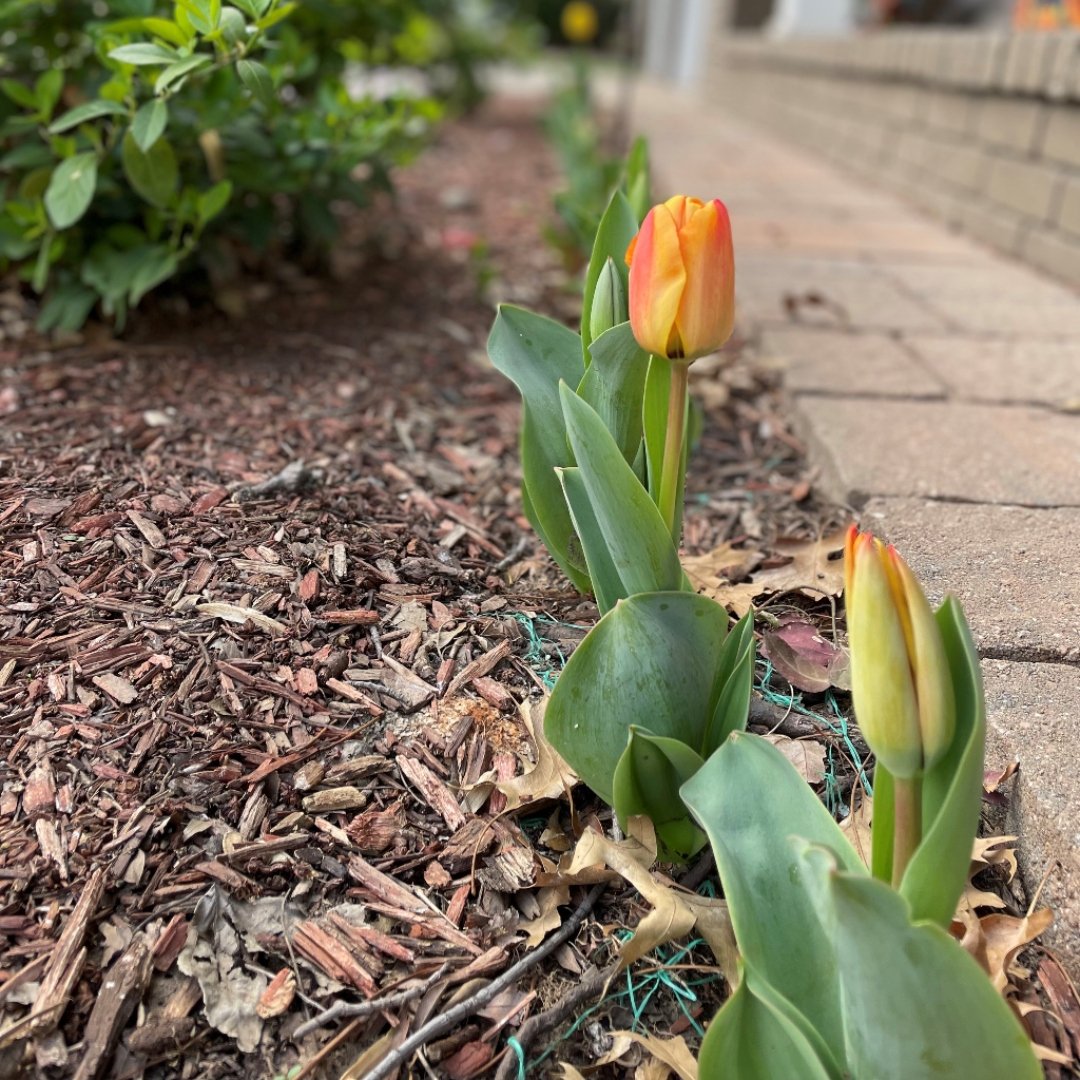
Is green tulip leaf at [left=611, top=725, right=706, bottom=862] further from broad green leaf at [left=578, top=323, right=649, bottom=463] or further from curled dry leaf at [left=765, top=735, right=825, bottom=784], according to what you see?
broad green leaf at [left=578, top=323, right=649, bottom=463]

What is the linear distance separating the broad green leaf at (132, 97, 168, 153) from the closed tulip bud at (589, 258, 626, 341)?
36.1 inches

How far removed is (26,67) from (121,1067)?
2.25 metres

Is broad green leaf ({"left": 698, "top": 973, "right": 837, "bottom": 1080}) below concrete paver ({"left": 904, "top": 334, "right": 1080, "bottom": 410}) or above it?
below

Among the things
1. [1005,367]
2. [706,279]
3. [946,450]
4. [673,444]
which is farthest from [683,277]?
[1005,367]

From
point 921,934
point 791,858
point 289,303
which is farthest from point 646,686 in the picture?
point 289,303

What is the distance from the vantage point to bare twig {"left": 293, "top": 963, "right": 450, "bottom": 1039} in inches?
37.8

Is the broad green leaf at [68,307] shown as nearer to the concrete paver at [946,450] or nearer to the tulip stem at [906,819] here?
the concrete paver at [946,450]

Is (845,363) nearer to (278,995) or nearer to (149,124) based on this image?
(149,124)

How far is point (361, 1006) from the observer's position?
971mm

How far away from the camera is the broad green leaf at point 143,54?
1531 mm

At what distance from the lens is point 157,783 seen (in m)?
1.12

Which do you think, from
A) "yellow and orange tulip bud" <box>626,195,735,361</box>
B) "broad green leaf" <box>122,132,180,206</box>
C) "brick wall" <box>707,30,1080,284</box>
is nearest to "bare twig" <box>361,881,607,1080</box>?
"yellow and orange tulip bud" <box>626,195,735,361</box>

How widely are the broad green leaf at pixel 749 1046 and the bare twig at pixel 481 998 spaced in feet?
0.84

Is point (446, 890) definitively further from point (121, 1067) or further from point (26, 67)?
point (26, 67)
